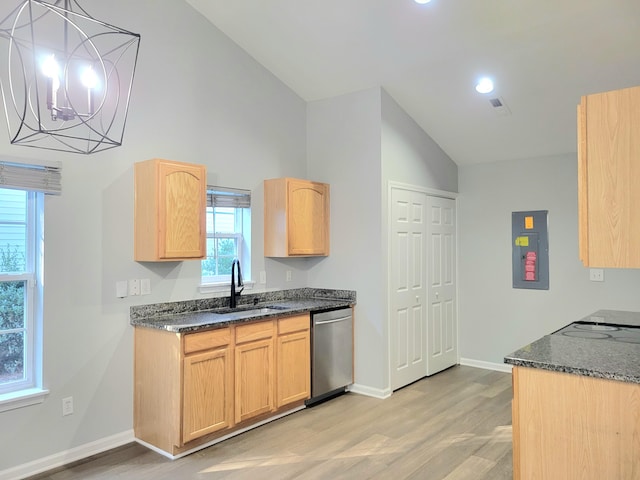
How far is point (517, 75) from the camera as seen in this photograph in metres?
4.05

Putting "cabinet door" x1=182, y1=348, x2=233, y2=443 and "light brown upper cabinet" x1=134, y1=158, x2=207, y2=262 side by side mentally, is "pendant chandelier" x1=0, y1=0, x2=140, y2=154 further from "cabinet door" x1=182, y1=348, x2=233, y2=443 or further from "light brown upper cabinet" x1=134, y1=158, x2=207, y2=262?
"cabinet door" x1=182, y1=348, x2=233, y2=443

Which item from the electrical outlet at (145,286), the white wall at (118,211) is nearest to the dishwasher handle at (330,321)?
the white wall at (118,211)

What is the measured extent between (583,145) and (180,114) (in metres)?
3.04

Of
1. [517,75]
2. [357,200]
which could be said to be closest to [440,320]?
[357,200]

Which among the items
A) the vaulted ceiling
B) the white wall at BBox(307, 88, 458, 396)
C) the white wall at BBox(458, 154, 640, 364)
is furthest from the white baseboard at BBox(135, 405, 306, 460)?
the vaulted ceiling

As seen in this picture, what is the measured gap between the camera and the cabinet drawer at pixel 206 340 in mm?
3279

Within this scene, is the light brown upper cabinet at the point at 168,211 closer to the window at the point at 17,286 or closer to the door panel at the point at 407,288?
the window at the point at 17,286

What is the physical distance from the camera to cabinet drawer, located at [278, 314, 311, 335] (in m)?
4.00

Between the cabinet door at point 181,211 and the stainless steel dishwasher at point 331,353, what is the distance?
4.23ft

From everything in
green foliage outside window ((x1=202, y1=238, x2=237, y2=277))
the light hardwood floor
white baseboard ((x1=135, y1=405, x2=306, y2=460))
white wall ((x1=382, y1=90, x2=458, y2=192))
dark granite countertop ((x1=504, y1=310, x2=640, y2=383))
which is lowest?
the light hardwood floor

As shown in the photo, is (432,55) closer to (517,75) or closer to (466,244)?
(517,75)

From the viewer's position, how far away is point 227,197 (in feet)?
14.3

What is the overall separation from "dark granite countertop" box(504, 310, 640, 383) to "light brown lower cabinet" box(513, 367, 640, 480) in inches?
1.3

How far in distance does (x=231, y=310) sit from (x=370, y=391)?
1.57 metres
